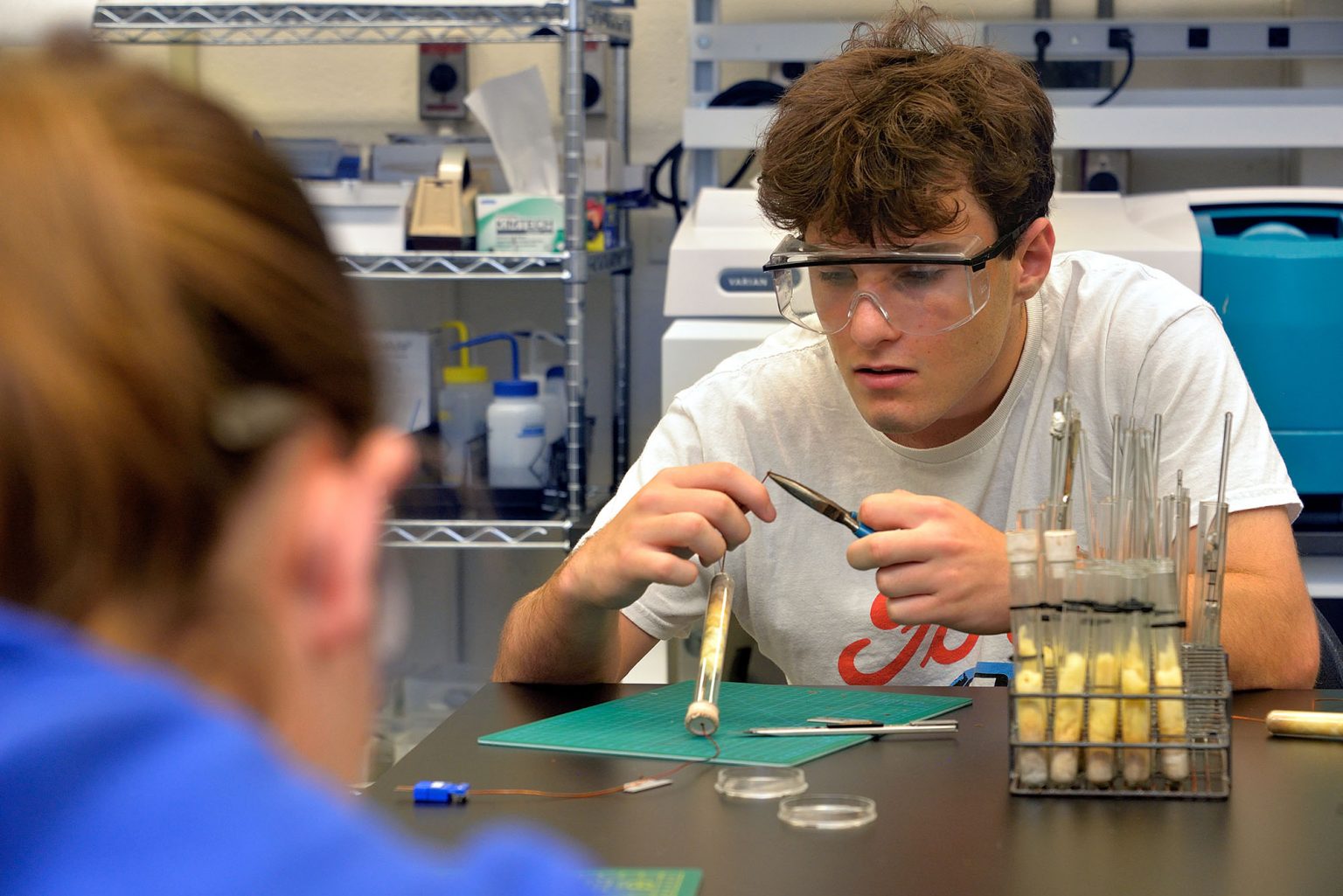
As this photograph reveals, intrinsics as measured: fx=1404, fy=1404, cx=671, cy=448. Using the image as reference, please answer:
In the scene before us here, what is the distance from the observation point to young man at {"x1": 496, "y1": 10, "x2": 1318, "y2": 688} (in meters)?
1.27

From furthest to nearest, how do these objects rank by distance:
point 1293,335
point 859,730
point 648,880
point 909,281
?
point 1293,335 < point 909,281 < point 859,730 < point 648,880

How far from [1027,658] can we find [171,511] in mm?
675

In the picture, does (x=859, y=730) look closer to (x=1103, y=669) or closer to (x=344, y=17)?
(x=1103, y=669)

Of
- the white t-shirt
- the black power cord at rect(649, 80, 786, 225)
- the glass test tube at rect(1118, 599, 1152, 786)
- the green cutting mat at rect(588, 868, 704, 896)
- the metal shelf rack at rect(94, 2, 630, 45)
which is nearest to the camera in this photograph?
the green cutting mat at rect(588, 868, 704, 896)

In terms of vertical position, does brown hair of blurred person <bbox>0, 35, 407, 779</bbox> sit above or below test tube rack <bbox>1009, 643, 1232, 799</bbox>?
above

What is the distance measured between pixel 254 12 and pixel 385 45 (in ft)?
1.47

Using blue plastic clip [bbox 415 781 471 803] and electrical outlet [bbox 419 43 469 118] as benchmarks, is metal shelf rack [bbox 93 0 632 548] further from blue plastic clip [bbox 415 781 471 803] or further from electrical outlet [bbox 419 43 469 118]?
blue plastic clip [bbox 415 781 471 803]

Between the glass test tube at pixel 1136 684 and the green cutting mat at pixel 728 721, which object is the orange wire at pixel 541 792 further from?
the glass test tube at pixel 1136 684

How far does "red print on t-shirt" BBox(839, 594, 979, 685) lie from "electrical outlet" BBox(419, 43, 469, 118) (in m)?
1.53

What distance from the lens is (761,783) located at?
2.85 ft

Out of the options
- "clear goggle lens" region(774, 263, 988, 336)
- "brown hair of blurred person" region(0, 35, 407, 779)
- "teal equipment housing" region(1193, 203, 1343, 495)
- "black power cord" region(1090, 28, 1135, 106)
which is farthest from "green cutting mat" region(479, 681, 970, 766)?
"black power cord" region(1090, 28, 1135, 106)

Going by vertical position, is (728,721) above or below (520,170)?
below

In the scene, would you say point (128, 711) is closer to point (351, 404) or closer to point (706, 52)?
point (351, 404)

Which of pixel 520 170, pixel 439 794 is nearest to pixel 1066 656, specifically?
pixel 439 794
